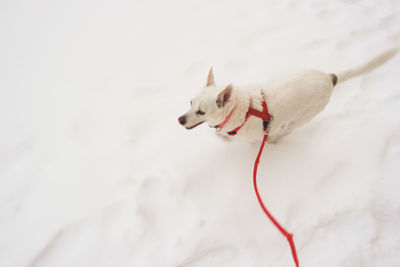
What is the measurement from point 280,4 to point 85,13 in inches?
137

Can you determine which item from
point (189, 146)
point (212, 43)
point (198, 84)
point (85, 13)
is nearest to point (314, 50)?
point (212, 43)

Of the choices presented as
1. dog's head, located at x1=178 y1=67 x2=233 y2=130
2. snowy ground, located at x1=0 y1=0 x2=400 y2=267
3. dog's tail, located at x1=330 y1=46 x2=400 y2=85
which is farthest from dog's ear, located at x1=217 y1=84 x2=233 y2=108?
dog's tail, located at x1=330 y1=46 x2=400 y2=85

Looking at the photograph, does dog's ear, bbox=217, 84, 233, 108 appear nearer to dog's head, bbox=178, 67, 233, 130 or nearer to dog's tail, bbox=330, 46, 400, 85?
dog's head, bbox=178, 67, 233, 130

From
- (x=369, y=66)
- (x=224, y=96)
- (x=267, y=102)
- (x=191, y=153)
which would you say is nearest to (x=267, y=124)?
(x=267, y=102)

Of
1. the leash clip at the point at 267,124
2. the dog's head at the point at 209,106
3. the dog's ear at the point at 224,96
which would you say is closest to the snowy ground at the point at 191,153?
the leash clip at the point at 267,124

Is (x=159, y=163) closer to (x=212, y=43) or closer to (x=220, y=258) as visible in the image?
(x=220, y=258)

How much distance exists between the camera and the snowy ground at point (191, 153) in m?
1.59

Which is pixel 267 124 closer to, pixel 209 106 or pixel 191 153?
pixel 209 106

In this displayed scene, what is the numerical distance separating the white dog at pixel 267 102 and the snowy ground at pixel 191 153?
45 centimetres

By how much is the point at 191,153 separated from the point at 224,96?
82cm

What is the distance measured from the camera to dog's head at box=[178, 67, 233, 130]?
1448 millimetres

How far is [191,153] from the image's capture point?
81.4 inches

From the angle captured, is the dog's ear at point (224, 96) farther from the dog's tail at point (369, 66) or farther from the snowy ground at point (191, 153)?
the dog's tail at point (369, 66)

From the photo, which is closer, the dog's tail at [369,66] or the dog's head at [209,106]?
the dog's head at [209,106]
